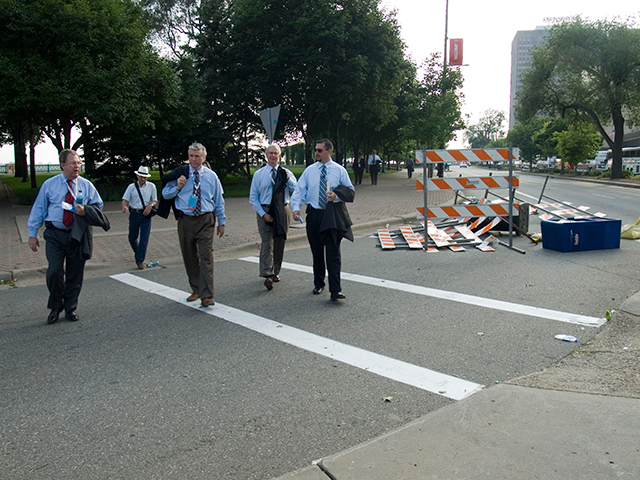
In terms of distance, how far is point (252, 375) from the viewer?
4.28 meters

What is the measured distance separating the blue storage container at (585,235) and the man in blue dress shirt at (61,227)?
7715 millimetres

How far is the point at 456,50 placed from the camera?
39.9m

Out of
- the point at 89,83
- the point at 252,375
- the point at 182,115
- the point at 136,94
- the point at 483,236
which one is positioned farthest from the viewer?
the point at 182,115

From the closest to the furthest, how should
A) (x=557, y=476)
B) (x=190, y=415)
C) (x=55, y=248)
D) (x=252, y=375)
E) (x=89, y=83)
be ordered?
(x=557, y=476) < (x=190, y=415) < (x=252, y=375) < (x=55, y=248) < (x=89, y=83)

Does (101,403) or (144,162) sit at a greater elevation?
(144,162)

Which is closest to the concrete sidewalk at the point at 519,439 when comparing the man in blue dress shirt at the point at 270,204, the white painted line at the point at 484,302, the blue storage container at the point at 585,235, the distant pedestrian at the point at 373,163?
the white painted line at the point at 484,302

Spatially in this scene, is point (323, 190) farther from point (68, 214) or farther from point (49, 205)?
point (49, 205)

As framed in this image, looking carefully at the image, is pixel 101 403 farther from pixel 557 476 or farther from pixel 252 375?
pixel 557 476

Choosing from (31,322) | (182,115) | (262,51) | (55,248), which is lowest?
(31,322)

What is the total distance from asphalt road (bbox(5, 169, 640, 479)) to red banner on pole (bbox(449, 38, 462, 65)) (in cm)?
3473

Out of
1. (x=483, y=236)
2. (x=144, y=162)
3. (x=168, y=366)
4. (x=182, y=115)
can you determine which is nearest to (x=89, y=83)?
(x=182, y=115)

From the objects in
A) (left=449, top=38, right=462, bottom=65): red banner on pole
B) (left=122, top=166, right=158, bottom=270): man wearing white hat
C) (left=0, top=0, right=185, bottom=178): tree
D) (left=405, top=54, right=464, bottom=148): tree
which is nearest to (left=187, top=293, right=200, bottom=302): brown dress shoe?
(left=122, top=166, right=158, bottom=270): man wearing white hat

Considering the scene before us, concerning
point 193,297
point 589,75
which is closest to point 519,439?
point 193,297

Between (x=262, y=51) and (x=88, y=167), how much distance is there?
427 inches
